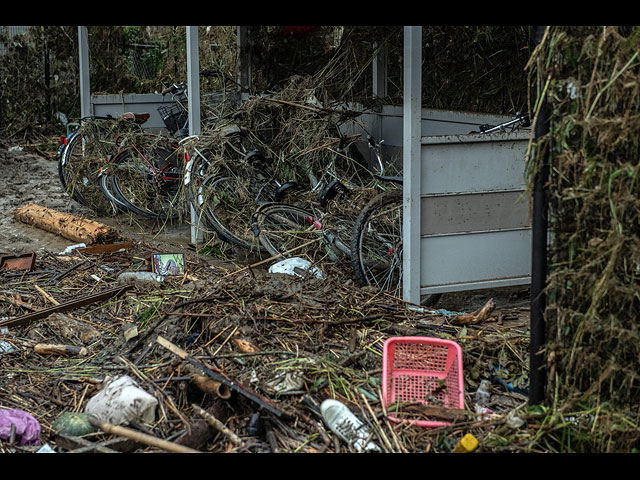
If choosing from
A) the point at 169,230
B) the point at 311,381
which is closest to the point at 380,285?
the point at 311,381

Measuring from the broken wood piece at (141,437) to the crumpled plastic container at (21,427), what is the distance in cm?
31

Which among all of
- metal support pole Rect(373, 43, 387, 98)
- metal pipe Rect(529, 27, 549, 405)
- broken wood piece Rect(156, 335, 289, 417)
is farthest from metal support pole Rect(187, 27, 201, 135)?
metal pipe Rect(529, 27, 549, 405)

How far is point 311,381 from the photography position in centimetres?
368

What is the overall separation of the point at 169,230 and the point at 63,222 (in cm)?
113

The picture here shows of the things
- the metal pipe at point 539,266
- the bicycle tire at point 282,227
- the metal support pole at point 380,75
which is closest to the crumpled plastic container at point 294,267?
the bicycle tire at point 282,227

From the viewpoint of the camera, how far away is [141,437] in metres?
3.32

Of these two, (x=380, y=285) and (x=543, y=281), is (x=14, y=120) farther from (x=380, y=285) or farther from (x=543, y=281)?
(x=543, y=281)

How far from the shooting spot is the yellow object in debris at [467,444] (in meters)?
3.10

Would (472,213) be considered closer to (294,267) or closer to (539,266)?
(294,267)

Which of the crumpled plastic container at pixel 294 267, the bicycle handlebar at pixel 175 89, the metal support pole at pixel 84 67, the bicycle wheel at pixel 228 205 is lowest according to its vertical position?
the crumpled plastic container at pixel 294 267

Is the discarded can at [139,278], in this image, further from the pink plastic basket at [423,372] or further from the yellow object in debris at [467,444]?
the yellow object in debris at [467,444]

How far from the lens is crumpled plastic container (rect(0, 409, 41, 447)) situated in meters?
3.51

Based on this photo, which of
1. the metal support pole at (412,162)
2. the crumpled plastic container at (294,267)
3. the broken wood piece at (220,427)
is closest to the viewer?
the broken wood piece at (220,427)

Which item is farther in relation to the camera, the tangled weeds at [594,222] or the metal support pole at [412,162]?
the metal support pole at [412,162]
